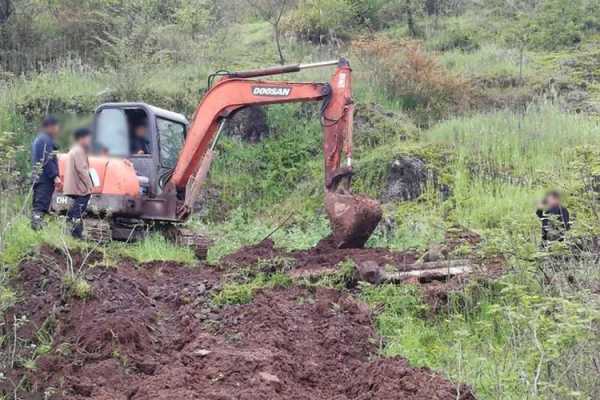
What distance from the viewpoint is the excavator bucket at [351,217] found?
930 cm

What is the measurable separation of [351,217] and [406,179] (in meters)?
4.49

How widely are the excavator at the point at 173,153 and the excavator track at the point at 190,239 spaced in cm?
2

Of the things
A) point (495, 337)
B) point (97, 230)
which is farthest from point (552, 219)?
point (97, 230)

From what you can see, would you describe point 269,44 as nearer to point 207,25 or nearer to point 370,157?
point 207,25

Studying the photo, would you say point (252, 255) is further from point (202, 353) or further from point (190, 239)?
point (202, 353)

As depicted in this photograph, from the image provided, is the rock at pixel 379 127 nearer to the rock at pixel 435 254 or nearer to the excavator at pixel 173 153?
the excavator at pixel 173 153

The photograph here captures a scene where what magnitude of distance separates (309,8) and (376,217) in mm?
14902

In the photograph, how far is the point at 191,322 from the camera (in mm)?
6625

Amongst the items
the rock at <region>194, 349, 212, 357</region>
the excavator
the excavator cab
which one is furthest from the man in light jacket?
the rock at <region>194, 349, 212, 357</region>

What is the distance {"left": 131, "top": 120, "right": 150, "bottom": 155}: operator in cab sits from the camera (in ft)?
37.0

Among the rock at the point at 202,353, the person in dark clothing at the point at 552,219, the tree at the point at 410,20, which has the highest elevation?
the tree at the point at 410,20

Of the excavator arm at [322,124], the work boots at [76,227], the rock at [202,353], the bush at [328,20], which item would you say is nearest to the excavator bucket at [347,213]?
the excavator arm at [322,124]

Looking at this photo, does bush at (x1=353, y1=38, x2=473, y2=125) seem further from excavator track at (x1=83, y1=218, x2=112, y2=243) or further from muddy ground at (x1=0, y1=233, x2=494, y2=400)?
muddy ground at (x1=0, y1=233, x2=494, y2=400)

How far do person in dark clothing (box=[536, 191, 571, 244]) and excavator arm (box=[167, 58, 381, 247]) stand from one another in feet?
8.37
